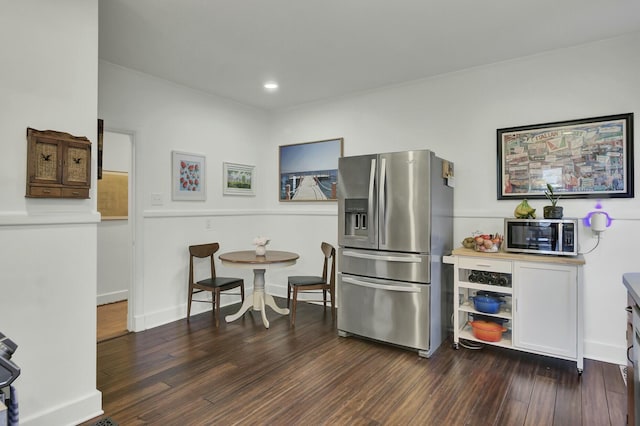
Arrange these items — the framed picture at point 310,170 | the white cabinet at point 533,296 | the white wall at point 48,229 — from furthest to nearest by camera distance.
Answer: the framed picture at point 310,170
the white cabinet at point 533,296
the white wall at point 48,229

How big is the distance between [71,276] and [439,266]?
9.26 feet

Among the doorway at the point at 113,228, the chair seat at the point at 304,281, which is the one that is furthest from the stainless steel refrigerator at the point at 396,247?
the doorway at the point at 113,228

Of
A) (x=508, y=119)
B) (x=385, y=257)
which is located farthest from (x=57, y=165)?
(x=508, y=119)

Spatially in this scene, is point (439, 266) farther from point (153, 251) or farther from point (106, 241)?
point (106, 241)

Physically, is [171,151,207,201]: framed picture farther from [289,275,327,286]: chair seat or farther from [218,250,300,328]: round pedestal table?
[289,275,327,286]: chair seat

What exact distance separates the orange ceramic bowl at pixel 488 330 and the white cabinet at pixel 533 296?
0.14 ft

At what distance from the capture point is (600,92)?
3.04 meters

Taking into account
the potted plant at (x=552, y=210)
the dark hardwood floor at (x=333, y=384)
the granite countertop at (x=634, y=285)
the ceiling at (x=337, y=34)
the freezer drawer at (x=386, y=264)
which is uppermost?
the ceiling at (x=337, y=34)

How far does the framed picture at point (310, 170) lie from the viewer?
461 cm

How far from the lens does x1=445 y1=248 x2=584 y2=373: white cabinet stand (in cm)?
278

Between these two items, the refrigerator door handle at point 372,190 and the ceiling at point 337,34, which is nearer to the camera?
the ceiling at point 337,34

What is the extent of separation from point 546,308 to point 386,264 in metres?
1.29

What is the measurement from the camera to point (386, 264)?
332 cm

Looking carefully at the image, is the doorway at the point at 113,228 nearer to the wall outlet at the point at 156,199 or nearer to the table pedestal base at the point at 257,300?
the wall outlet at the point at 156,199
